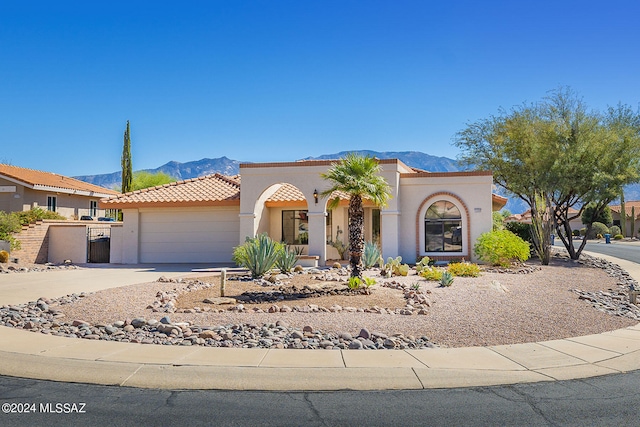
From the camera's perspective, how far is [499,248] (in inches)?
807

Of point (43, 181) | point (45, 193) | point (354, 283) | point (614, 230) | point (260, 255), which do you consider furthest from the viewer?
point (614, 230)

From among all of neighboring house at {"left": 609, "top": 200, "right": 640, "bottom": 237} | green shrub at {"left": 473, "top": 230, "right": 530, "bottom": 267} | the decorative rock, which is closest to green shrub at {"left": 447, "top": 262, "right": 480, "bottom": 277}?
green shrub at {"left": 473, "top": 230, "right": 530, "bottom": 267}

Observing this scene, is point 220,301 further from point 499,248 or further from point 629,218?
point 629,218

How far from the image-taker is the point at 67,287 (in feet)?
51.5

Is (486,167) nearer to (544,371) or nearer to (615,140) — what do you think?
(615,140)

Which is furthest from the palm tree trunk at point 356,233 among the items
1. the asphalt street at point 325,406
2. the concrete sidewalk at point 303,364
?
the asphalt street at point 325,406

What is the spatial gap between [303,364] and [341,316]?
3478 millimetres

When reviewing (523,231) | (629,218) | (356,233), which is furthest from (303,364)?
(629,218)

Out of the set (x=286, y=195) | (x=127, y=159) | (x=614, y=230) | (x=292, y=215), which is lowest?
(x=614, y=230)

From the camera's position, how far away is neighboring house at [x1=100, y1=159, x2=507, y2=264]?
907 inches

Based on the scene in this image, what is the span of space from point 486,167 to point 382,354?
2492 cm

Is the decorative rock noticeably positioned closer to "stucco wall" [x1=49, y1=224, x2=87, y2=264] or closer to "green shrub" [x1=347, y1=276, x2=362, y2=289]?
"green shrub" [x1=347, y1=276, x2=362, y2=289]

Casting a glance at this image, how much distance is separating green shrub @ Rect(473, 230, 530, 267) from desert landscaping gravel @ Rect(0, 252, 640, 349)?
4484 millimetres

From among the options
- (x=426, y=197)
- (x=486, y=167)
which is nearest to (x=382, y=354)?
(x=426, y=197)
